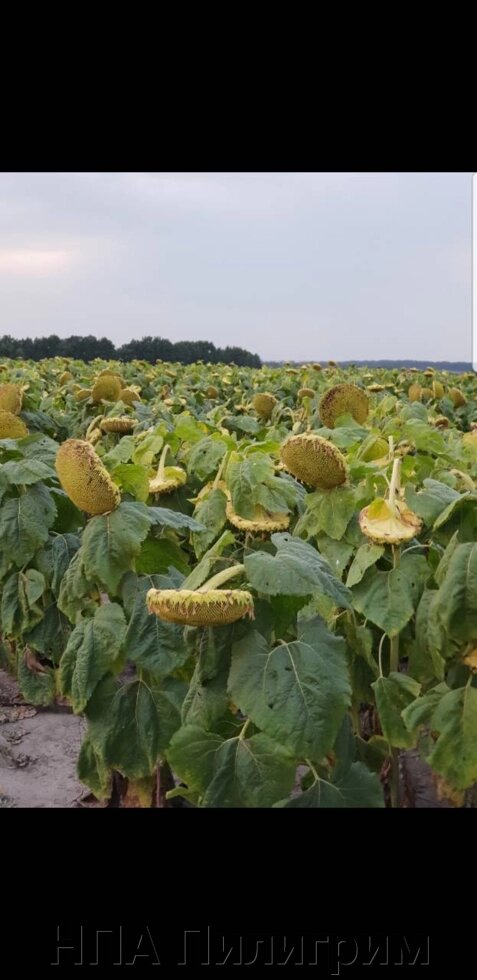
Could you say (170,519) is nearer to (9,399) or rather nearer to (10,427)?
(10,427)

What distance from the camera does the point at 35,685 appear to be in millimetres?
4078

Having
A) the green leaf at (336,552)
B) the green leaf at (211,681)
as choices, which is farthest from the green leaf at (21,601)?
the green leaf at (211,681)

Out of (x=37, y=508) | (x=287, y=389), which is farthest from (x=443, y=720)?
(x=287, y=389)

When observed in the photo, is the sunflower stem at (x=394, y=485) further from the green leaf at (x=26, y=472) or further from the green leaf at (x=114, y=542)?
the green leaf at (x=26, y=472)

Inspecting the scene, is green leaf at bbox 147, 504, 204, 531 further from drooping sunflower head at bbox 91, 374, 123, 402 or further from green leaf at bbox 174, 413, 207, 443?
drooping sunflower head at bbox 91, 374, 123, 402

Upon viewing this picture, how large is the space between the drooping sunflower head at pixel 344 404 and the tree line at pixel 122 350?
1838 centimetres

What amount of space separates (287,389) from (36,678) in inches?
272

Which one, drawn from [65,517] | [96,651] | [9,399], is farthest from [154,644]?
[9,399]

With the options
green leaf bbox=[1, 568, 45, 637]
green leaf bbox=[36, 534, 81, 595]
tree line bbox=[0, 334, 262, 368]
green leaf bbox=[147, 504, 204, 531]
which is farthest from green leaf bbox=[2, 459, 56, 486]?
tree line bbox=[0, 334, 262, 368]

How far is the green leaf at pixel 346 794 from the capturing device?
1.82m

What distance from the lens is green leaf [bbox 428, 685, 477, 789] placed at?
6.90 feet

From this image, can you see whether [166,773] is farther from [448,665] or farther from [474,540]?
[474,540]

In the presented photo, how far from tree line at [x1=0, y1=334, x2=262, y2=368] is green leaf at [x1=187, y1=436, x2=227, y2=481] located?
1900 centimetres

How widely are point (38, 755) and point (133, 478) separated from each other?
2.13 metres
